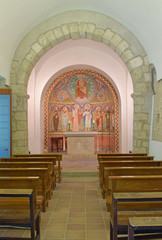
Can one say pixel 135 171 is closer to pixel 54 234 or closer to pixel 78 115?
pixel 54 234

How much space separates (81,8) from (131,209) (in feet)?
19.9

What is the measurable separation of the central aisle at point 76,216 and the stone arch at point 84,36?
230 centimetres

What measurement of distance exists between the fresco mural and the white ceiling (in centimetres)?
601

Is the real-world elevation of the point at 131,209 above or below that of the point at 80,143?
below

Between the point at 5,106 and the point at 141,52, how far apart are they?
4.18m

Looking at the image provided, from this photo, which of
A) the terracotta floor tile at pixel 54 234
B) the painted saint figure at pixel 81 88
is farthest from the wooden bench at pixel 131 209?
the painted saint figure at pixel 81 88

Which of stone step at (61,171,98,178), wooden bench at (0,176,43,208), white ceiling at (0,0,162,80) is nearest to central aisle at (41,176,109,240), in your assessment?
wooden bench at (0,176,43,208)

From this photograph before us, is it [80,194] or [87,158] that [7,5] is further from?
[87,158]

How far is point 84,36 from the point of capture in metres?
7.32

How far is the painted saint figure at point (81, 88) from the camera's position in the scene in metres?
13.4

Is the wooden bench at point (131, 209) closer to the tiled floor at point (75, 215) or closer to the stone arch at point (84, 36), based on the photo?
the tiled floor at point (75, 215)

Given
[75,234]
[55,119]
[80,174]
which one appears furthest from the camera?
[55,119]

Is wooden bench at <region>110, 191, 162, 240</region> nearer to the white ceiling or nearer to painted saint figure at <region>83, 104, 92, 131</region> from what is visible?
the white ceiling

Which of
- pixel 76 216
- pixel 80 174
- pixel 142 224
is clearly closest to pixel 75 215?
pixel 76 216
